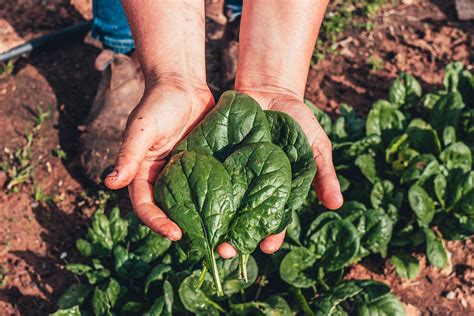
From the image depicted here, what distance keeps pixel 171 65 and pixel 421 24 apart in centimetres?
284

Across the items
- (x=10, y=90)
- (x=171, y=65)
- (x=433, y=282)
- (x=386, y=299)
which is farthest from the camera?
(x=10, y=90)

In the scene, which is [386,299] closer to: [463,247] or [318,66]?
[463,247]

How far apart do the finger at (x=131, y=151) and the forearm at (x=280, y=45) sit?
734 mm

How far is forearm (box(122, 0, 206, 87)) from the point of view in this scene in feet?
9.36

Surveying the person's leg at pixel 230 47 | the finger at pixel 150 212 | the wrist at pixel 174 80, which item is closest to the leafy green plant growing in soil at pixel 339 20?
the person's leg at pixel 230 47

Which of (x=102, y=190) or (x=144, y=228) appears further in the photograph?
(x=102, y=190)

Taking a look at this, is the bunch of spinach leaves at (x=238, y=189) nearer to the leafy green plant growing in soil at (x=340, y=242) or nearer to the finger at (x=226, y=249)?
the finger at (x=226, y=249)

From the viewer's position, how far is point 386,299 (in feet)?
10.4

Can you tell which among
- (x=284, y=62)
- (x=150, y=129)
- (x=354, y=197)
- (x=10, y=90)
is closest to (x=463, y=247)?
(x=354, y=197)

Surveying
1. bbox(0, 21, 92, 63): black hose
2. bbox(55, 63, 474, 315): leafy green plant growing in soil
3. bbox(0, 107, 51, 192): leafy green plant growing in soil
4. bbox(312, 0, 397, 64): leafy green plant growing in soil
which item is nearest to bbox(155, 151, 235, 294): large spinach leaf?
bbox(55, 63, 474, 315): leafy green plant growing in soil

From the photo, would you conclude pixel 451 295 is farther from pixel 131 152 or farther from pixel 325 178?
pixel 131 152

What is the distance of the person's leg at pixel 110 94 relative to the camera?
3928 mm

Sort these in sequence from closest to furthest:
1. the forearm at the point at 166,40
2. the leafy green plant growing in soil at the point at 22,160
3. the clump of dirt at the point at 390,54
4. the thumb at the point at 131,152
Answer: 1. the thumb at the point at 131,152
2. the forearm at the point at 166,40
3. the leafy green plant growing in soil at the point at 22,160
4. the clump of dirt at the point at 390,54

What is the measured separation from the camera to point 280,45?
300 cm
